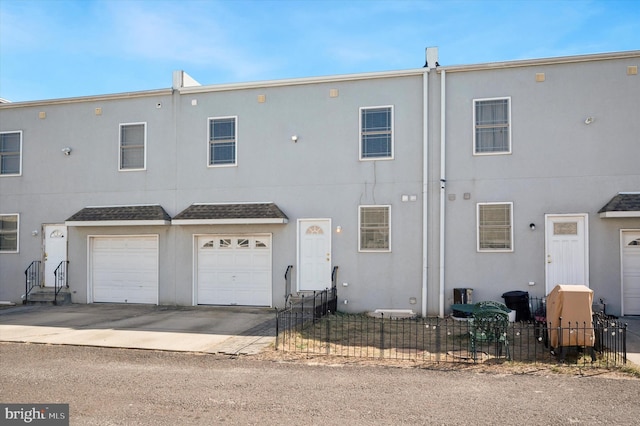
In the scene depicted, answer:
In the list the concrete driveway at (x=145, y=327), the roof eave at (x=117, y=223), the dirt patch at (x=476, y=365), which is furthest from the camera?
the roof eave at (x=117, y=223)

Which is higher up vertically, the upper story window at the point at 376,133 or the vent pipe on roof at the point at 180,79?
the vent pipe on roof at the point at 180,79

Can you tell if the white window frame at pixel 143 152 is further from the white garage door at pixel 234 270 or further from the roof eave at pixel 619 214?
the roof eave at pixel 619 214

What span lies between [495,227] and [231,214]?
711 cm

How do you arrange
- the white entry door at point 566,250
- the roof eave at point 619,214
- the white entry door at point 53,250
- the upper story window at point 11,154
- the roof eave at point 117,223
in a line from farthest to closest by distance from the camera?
1. the upper story window at point 11,154
2. the white entry door at point 53,250
3. the roof eave at point 117,223
4. the white entry door at point 566,250
5. the roof eave at point 619,214

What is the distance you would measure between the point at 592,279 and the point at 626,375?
18.6 feet

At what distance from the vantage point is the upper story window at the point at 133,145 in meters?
15.7

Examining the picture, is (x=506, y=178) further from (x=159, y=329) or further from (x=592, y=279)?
(x=159, y=329)

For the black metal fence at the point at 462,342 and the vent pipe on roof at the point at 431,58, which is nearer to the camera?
the black metal fence at the point at 462,342

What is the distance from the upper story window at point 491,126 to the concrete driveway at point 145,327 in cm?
710

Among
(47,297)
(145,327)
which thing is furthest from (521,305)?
(47,297)

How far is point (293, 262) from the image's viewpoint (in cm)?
1437

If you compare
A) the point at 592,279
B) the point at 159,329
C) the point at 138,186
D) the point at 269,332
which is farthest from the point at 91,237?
the point at 592,279

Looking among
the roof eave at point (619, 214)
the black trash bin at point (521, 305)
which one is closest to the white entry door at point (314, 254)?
the black trash bin at point (521, 305)

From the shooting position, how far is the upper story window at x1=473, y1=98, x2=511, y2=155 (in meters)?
13.4
